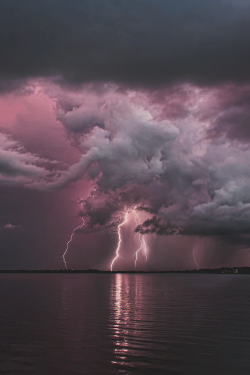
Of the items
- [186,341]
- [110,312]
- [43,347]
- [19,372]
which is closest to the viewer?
[19,372]

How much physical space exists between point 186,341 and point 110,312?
76.6 feet

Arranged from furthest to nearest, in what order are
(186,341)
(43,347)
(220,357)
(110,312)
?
1. (110,312)
2. (186,341)
3. (43,347)
4. (220,357)

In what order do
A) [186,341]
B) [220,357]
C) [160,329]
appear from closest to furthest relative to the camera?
[220,357]
[186,341]
[160,329]

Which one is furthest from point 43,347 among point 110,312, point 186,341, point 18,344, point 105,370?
point 110,312

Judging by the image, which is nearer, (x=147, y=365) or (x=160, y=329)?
(x=147, y=365)

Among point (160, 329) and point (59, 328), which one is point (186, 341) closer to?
point (160, 329)

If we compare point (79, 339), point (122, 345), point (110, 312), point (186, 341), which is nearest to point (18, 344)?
point (79, 339)

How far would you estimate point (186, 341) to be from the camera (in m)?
33.8

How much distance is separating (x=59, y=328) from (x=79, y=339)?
6.61m

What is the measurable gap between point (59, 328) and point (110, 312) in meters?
16.4

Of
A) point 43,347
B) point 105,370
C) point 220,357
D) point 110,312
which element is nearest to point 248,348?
point 220,357

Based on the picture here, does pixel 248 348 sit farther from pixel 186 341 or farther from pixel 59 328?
pixel 59 328

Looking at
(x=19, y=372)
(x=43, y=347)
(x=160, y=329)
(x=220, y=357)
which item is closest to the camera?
(x=19, y=372)

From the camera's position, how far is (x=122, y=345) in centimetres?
3133
